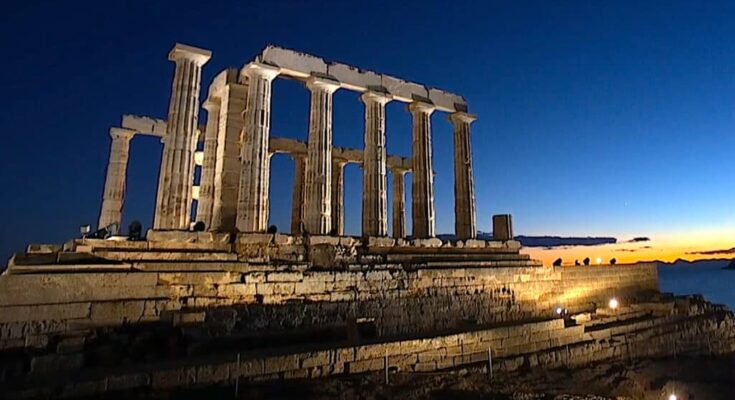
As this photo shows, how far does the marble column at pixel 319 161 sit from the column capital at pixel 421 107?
395cm

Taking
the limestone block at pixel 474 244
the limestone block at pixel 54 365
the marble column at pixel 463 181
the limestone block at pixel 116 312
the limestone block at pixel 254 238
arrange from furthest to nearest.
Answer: the marble column at pixel 463 181
the limestone block at pixel 474 244
the limestone block at pixel 254 238
the limestone block at pixel 116 312
the limestone block at pixel 54 365

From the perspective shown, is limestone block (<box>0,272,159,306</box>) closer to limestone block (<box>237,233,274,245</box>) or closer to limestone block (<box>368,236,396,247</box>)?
limestone block (<box>237,233,274,245</box>)

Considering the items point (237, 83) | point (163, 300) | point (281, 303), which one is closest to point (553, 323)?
point (281, 303)

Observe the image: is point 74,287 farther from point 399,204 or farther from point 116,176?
point 399,204

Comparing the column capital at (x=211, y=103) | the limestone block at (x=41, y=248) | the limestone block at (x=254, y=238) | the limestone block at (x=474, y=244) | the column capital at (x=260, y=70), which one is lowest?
the limestone block at (x=41, y=248)

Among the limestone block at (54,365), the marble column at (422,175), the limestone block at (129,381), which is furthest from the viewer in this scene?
the marble column at (422,175)

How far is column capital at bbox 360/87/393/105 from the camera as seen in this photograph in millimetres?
16531

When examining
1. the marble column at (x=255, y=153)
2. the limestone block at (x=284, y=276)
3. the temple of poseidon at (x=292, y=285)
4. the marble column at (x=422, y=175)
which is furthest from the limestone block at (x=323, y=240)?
the marble column at (x=422, y=175)

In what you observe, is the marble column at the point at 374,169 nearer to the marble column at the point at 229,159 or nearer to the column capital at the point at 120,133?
the marble column at the point at 229,159

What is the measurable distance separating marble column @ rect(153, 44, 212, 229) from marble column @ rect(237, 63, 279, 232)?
63.5 inches

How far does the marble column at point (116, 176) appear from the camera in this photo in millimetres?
18047

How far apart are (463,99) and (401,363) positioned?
14.4 m

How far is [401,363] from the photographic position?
8727mm

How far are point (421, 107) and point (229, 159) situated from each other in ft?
27.9
